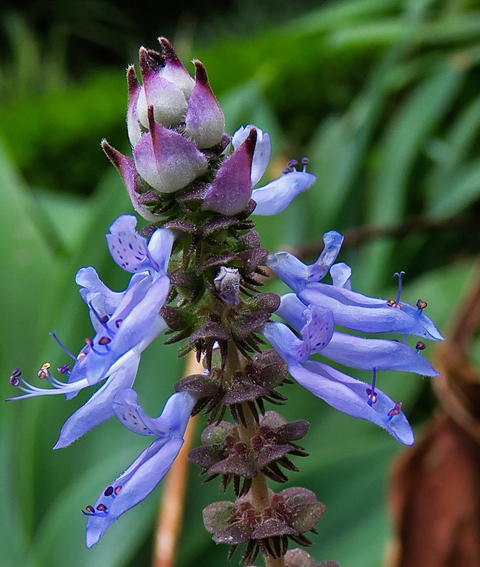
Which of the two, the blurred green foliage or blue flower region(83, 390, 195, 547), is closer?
blue flower region(83, 390, 195, 547)

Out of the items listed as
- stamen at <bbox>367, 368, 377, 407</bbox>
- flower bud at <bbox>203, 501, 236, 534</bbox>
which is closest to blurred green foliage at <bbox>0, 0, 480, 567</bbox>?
flower bud at <bbox>203, 501, 236, 534</bbox>

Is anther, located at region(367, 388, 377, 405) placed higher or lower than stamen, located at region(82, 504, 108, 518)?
higher

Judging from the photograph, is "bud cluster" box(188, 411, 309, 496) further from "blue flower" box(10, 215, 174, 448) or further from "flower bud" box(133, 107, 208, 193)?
"flower bud" box(133, 107, 208, 193)

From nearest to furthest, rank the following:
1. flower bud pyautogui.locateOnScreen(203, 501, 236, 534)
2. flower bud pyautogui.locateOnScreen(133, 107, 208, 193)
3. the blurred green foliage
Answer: flower bud pyautogui.locateOnScreen(133, 107, 208, 193) → flower bud pyautogui.locateOnScreen(203, 501, 236, 534) → the blurred green foliage

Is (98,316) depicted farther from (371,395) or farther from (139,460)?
(371,395)

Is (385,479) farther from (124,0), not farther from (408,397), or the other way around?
(124,0)

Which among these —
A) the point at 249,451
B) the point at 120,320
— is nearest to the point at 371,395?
the point at 249,451

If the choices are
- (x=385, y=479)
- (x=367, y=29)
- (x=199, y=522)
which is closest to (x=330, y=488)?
(x=385, y=479)
